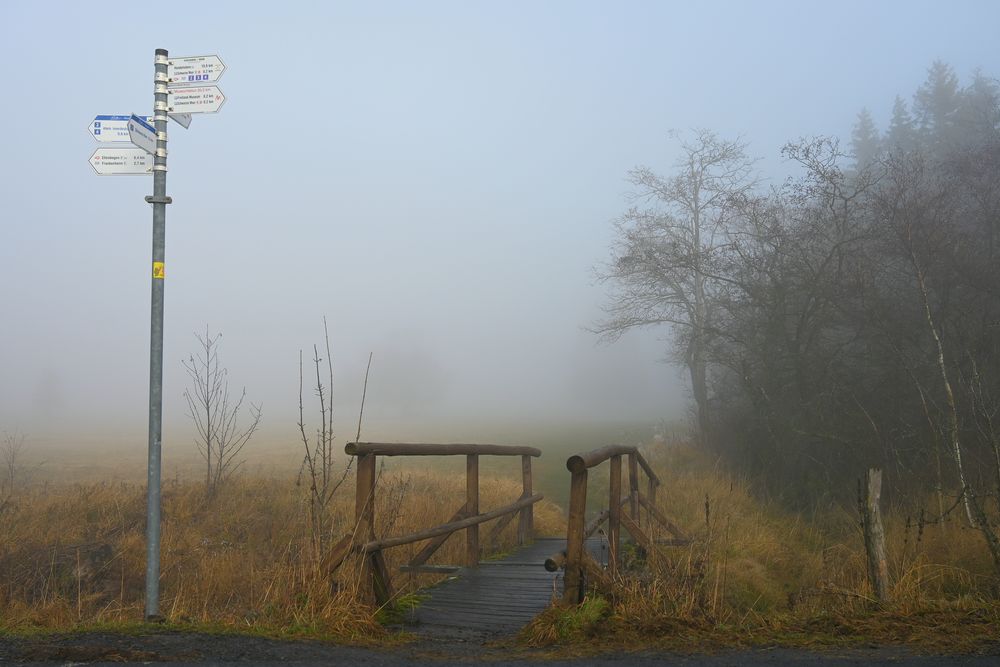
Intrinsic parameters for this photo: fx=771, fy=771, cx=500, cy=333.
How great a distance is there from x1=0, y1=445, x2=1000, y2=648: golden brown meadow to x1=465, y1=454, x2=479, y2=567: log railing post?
2.09 feet

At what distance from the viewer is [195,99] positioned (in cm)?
566

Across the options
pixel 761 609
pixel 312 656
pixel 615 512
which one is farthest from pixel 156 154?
pixel 761 609

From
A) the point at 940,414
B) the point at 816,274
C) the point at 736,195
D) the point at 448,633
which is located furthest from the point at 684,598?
the point at 736,195

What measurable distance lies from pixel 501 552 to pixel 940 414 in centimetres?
785

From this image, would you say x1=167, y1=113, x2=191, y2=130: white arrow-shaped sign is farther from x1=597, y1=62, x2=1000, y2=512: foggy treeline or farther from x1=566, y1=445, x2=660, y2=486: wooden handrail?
x1=597, y1=62, x2=1000, y2=512: foggy treeline

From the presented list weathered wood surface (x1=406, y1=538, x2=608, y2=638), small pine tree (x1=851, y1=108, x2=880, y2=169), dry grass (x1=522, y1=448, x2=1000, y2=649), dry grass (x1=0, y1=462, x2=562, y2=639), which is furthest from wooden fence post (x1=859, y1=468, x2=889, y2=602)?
small pine tree (x1=851, y1=108, x2=880, y2=169)

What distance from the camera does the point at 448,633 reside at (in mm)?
5535

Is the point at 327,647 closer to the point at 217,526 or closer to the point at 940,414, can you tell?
the point at 217,526

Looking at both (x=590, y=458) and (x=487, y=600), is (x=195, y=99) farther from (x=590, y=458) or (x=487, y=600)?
(x=487, y=600)

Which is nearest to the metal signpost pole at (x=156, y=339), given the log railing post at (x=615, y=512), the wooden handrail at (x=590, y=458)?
the wooden handrail at (x=590, y=458)

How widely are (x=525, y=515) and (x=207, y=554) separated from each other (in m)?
4.45

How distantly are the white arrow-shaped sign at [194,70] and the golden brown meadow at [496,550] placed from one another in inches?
143

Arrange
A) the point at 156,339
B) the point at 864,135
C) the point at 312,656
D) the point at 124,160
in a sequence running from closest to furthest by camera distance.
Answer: the point at 312,656 → the point at 156,339 → the point at 124,160 → the point at 864,135

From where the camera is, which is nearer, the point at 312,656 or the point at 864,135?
the point at 312,656
